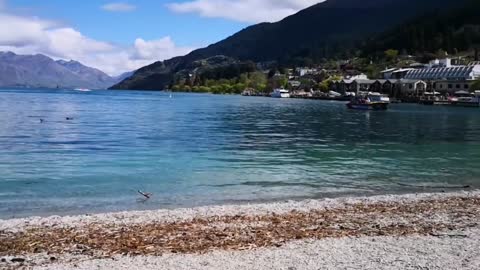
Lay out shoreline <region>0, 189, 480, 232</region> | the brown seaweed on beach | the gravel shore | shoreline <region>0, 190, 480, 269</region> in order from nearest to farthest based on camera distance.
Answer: the gravel shore → shoreline <region>0, 190, 480, 269</region> → the brown seaweed on beach → shoreline <region>0, 189, 480, 232</region>

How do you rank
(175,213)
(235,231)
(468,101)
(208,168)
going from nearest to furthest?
(235,231) → (175,213) → (208,168) → (468,101)

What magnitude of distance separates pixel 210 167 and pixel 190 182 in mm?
5393

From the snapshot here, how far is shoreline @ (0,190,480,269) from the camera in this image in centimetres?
1177

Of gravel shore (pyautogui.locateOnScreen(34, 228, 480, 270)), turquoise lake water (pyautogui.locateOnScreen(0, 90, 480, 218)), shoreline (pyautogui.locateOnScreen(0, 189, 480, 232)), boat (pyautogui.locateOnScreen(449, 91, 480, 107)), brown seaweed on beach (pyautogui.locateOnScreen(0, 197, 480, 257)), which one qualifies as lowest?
boat (pyautogui.locateOnScreen(449, 91, 480, 107))

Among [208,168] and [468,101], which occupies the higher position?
[208,168]

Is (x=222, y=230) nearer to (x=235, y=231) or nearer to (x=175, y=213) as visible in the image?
(x=235, y=231)

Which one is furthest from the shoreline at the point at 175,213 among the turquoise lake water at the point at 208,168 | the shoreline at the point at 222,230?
the turquoise lake water at the point at 208,168

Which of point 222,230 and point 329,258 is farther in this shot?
point 222,230

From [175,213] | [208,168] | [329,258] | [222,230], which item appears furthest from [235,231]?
[208,168]

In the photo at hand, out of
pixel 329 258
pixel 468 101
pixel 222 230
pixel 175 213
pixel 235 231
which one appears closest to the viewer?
pixel 329 258

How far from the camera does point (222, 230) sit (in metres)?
14.2

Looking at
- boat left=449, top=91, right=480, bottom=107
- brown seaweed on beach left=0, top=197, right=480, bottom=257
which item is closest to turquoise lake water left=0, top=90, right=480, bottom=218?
brown seaweed on beach left=0, top=197, right=480, bottom=257

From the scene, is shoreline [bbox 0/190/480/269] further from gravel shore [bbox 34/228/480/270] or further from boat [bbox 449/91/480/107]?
boat [bbox 449/91/480/107]

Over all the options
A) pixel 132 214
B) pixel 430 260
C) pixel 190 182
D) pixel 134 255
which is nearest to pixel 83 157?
pixel 190 182
